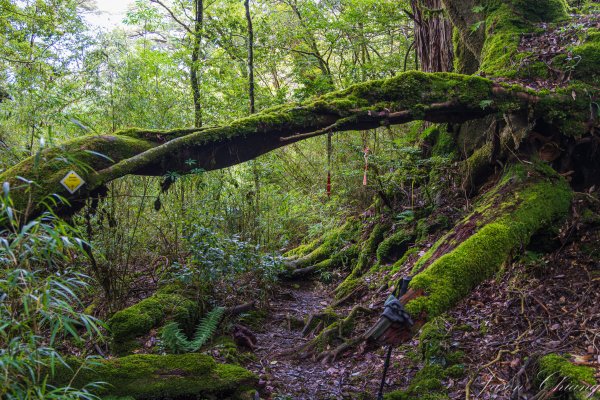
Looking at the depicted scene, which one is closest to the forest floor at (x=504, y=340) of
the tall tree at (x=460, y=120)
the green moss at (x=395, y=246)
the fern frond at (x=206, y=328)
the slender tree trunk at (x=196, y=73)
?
the tall tree at (x=460, y=120)

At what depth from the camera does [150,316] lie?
4.84 meters

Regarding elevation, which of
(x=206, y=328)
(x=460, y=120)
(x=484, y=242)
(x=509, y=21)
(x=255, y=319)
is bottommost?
(x=255, y=319)

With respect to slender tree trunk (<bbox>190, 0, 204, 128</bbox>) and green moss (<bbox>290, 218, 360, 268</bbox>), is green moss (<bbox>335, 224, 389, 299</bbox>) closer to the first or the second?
green moss (<bbox>290, 218, 360, 268</bbox>)

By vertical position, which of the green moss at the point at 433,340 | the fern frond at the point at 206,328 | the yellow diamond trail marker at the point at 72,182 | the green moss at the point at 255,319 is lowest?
the green moss at the point at 255,319

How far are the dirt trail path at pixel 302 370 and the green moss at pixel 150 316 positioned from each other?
103cm

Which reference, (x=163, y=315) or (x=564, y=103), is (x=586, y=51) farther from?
(x=163, y=315)

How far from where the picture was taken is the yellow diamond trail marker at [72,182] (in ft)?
12.6

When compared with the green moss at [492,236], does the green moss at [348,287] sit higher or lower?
lower

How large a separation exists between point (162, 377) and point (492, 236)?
3536 millimetres

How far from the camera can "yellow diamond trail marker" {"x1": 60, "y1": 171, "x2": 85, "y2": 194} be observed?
3.83 meters

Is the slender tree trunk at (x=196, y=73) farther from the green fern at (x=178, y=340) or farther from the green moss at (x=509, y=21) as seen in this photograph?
the green moss at (x=509, y=21)

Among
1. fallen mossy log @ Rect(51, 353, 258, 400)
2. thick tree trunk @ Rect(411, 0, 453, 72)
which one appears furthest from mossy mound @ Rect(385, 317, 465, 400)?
thick tree trunk @ Rect(411, 0, 453, 72)

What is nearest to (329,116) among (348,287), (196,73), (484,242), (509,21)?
(484,242)

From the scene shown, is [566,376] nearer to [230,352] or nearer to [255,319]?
[230,352]
